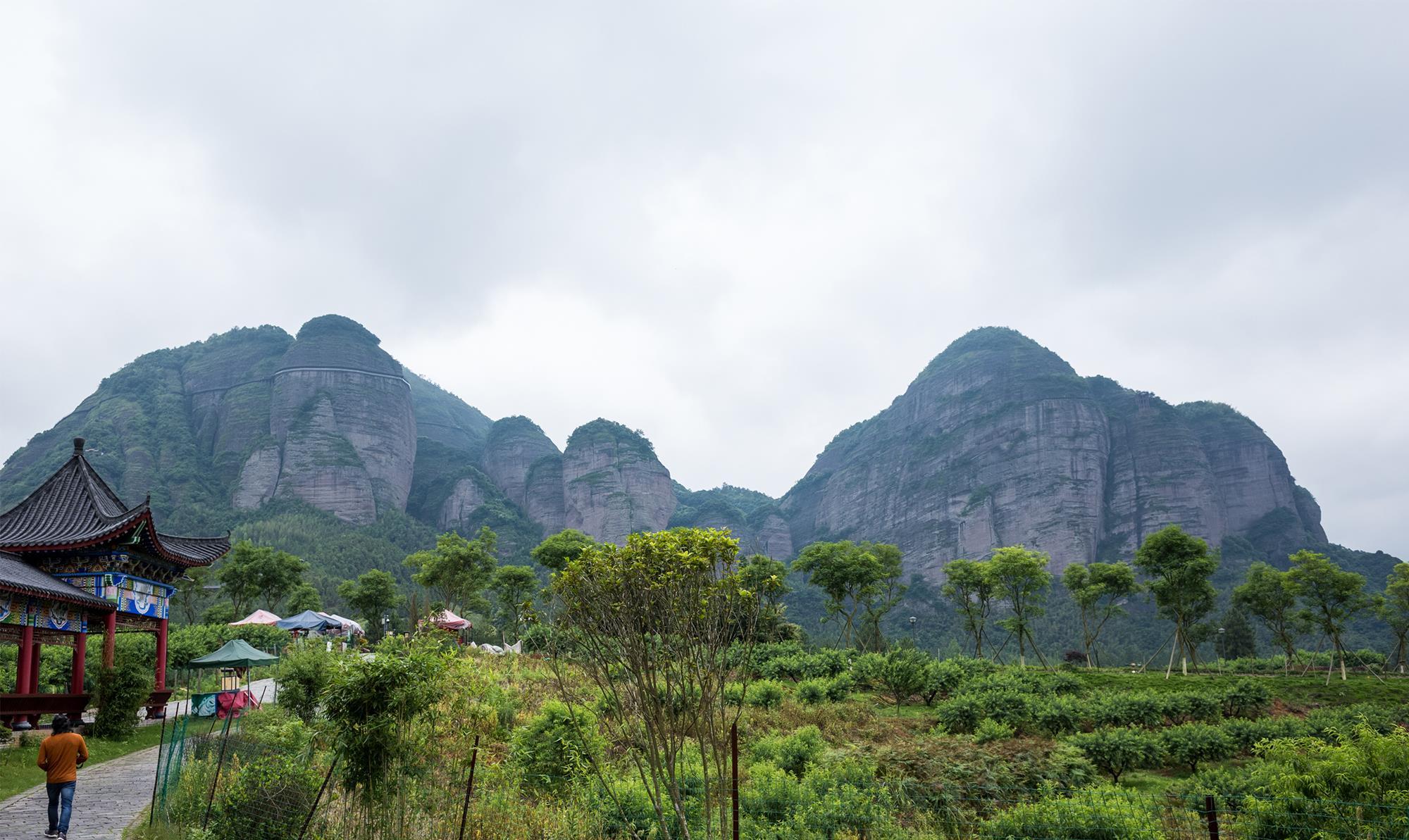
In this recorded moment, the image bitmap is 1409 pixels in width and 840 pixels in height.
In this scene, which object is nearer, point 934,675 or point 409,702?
point 409,702

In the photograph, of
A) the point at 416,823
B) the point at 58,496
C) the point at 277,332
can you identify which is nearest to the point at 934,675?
the point at 416,823

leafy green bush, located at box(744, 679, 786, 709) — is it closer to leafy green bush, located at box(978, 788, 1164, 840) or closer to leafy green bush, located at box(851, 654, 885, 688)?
leafy green bush, located at box(851, 654, 885, 688)

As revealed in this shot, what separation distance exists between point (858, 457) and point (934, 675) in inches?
5057

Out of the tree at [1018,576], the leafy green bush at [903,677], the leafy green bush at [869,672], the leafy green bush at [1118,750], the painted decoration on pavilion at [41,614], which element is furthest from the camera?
the tree at [1018,576]

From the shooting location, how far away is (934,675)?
715 inches

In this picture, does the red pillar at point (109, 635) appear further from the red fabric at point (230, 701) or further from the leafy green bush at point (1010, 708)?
the leafy green bush at point (1010, 708)

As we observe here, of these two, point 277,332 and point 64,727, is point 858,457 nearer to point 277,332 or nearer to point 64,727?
point 277,332

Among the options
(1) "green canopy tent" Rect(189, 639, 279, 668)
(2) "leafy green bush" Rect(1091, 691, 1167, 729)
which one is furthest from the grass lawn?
(2) "leafy green bush" Rect(1091, 691, 1167, 729)

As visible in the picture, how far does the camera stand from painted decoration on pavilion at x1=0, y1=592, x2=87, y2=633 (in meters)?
13.0

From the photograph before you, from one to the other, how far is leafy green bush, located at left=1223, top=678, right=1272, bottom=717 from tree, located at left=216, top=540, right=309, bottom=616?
40.2 meters

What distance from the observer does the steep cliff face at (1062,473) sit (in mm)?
102250

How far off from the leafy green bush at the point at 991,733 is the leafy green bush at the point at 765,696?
14.2ft

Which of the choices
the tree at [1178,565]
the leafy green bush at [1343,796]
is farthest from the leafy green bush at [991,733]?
the tree at [1178,565]

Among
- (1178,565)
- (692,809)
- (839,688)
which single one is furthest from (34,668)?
(1178,565)
